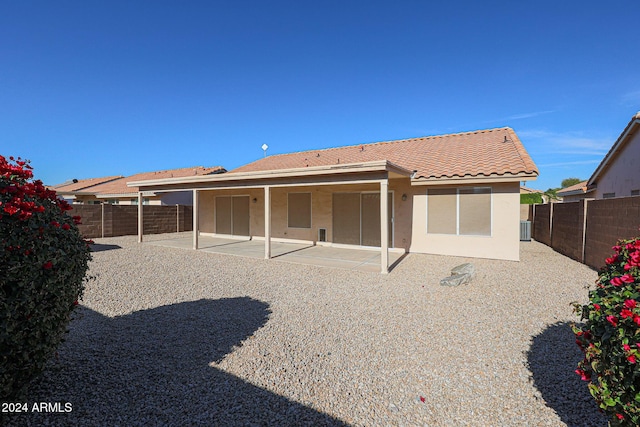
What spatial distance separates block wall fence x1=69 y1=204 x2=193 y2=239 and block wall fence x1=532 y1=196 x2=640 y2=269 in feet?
68.7

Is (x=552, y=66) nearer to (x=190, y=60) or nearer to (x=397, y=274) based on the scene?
(x=397, y=274)

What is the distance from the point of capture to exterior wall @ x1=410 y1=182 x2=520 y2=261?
10.1 metres

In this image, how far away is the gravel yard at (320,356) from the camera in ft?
9.00

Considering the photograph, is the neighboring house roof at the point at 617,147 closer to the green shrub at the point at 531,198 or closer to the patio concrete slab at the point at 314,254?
the green shrub at the point at 531,198

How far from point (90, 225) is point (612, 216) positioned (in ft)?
73.5

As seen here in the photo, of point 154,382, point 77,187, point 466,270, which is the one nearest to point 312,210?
point 466,270

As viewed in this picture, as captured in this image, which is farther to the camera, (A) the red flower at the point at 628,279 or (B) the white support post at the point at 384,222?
(B) the white support post at the point at 384,222

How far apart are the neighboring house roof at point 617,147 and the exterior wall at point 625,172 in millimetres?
105

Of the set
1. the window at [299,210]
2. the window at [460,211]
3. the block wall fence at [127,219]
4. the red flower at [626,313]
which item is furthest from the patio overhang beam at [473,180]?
the block wall fence at [127,219]

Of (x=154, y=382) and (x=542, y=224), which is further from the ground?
(x=542, y=224)

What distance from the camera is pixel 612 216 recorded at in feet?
26.5

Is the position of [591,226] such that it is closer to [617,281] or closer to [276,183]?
[617,281]

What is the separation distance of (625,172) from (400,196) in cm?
908

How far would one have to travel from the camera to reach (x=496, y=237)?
10.4 m
